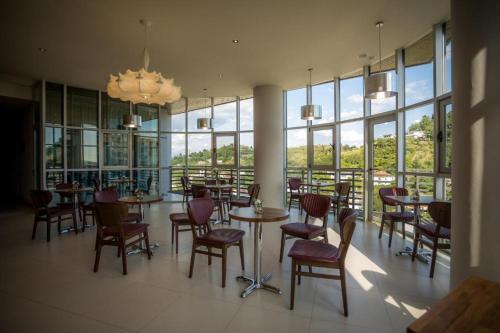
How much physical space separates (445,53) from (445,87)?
1.82 feet

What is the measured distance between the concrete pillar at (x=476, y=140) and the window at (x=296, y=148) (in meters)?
5.17

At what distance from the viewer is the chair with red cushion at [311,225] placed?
3268mm

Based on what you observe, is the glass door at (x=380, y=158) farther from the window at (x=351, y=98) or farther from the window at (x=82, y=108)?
the window at (x=82, y=108)

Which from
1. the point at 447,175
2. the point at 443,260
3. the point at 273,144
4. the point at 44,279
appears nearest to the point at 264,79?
the point at 273,144

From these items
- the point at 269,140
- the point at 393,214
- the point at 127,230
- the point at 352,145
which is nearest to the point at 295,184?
the point at 269,140

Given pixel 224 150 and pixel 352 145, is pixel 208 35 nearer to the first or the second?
pixel 352 145

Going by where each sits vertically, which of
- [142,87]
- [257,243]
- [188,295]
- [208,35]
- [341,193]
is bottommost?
[188,295]

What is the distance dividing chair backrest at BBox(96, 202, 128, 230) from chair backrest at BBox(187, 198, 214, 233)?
2.72ft

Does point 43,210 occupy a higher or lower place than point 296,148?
lower

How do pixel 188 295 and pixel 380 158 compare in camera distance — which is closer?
pixel 188 295

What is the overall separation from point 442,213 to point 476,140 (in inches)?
50.9

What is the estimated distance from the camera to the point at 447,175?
12.9 feet

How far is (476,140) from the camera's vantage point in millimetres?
2037

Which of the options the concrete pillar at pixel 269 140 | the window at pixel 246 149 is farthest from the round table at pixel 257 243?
the window at pixel 246 149
